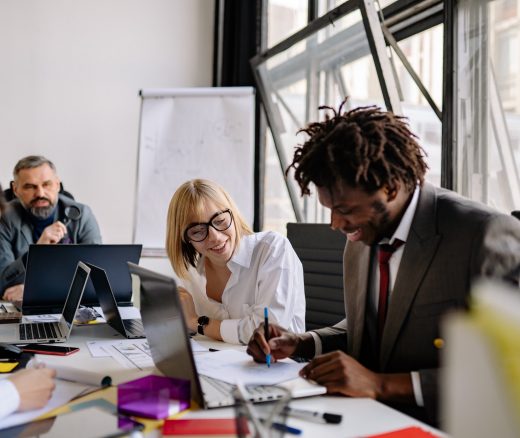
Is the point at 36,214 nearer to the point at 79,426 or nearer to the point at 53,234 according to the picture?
the point at 53,234

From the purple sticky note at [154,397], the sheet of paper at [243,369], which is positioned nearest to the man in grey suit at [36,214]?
the sheet of paper at [243,369]

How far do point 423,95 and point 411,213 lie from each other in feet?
4.38

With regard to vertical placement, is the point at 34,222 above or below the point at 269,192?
below

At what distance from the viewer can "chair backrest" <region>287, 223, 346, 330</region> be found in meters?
2.23

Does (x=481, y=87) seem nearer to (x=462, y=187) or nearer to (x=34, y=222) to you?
(x=462, y=187)

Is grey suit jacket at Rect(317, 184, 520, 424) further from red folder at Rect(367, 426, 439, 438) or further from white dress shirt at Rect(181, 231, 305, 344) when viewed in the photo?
white dress shirt at Rect(181, 231, 305, 344)

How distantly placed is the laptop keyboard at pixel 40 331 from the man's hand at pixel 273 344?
691 millimetres

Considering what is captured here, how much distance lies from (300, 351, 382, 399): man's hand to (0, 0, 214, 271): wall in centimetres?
293

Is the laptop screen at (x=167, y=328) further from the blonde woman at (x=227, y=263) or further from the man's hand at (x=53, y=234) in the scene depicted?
the man's hand at (x=53, y=234)

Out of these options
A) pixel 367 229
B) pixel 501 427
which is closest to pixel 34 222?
pixel 367 229

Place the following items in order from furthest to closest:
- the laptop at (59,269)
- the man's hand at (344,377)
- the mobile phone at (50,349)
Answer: the laptop at (59,269)
the mobile phone at (50,349)
the man's hand at (344,377)

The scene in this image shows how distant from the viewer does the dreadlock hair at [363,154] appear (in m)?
1.27

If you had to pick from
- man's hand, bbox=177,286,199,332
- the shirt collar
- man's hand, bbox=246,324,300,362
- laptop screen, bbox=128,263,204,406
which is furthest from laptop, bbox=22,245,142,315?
the shirt collar

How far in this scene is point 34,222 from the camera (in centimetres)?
317
